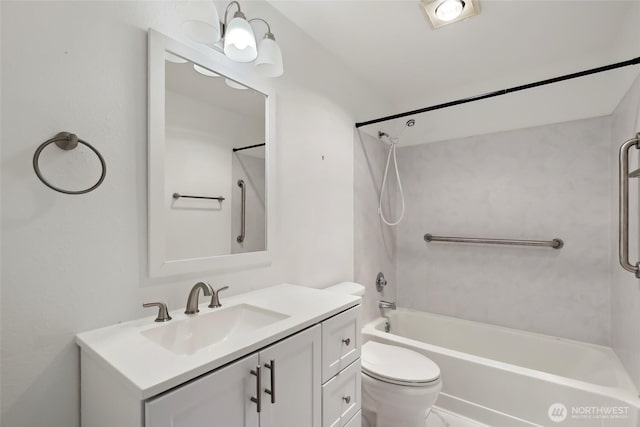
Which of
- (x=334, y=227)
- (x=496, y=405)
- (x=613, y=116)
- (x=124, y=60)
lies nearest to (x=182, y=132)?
(x=124, y=60)

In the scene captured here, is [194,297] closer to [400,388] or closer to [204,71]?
[204,71]

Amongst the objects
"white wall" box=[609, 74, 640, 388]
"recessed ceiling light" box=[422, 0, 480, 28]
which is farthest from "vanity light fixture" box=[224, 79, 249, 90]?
"white wall" box=[609, 74, 640, 388]

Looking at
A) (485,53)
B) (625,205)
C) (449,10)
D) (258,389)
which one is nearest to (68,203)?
(258,389)

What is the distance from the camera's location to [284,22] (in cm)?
163

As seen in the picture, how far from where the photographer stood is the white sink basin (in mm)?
984

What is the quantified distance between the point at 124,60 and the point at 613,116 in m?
2.77

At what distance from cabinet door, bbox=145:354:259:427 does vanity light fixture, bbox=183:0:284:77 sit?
3.65 feet

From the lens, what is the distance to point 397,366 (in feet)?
5.34

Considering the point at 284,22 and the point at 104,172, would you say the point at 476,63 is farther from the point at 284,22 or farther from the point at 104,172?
the point at 104,172

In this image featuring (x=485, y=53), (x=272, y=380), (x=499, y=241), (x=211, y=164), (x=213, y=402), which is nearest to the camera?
(x=213, y=402)

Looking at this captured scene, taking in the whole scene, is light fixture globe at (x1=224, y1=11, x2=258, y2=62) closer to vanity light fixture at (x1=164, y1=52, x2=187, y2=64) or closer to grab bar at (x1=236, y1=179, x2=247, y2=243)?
vanity light fixture at (x1=164, y1=52, x2=187, y2=64)

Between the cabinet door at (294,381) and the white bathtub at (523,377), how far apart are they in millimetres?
1128

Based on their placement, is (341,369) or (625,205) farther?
(625,205)

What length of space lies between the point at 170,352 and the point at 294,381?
1.34 ft
